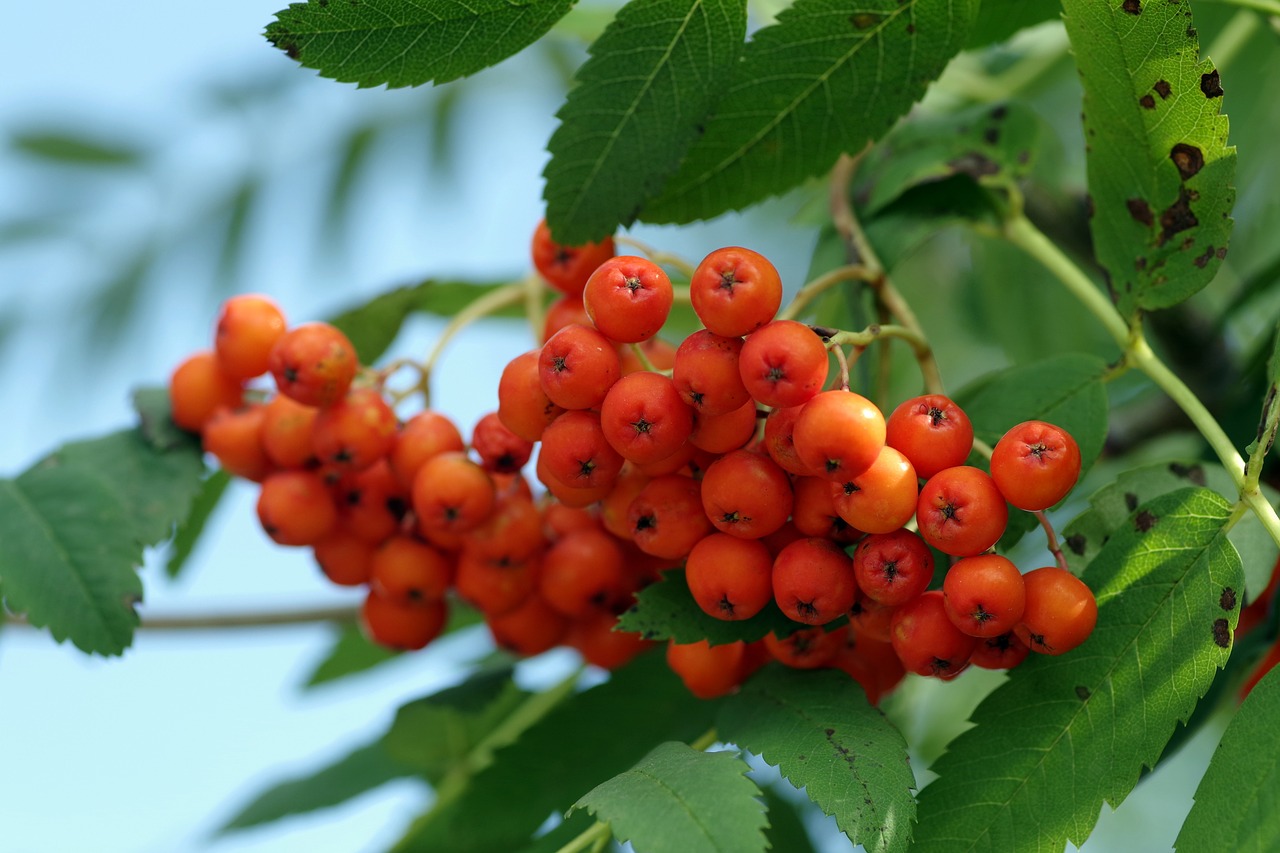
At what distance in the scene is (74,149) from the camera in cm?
274

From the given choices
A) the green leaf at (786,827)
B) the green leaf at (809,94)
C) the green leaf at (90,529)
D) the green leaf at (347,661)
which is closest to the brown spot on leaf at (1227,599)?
the green leaf at (809,94)

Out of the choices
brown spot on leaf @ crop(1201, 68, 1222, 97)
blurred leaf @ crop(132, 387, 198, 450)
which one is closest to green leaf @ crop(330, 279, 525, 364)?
blurred leaf @ crop(132, 387, 198, 450)

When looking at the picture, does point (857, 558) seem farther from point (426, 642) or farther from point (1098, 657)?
point (426, 642)

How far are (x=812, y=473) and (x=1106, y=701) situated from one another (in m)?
0.33

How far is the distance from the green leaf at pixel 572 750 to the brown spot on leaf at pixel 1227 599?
61 centimetres

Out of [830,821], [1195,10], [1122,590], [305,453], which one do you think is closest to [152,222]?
[305,453]

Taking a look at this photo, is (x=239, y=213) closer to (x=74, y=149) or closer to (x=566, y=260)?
(x=74, y=149)

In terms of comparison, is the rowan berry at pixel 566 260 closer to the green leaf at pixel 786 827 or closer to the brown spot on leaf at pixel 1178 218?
the brown spot on leaf at pixel 1178 218

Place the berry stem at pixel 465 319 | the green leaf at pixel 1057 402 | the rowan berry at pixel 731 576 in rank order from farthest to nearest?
the berry stem at pixel 465 319, the green leaf at pixel 1057 402, the rowan berry at pixel 731 576

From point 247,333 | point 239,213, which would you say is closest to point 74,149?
point 239,213

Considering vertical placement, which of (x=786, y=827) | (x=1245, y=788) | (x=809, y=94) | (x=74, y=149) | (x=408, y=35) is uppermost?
(x=74, y=149)

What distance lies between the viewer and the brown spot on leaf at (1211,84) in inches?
42.9

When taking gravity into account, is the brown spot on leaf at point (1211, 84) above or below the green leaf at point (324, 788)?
above

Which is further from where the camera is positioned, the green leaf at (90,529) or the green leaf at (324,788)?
the green leaf at (324,788)
